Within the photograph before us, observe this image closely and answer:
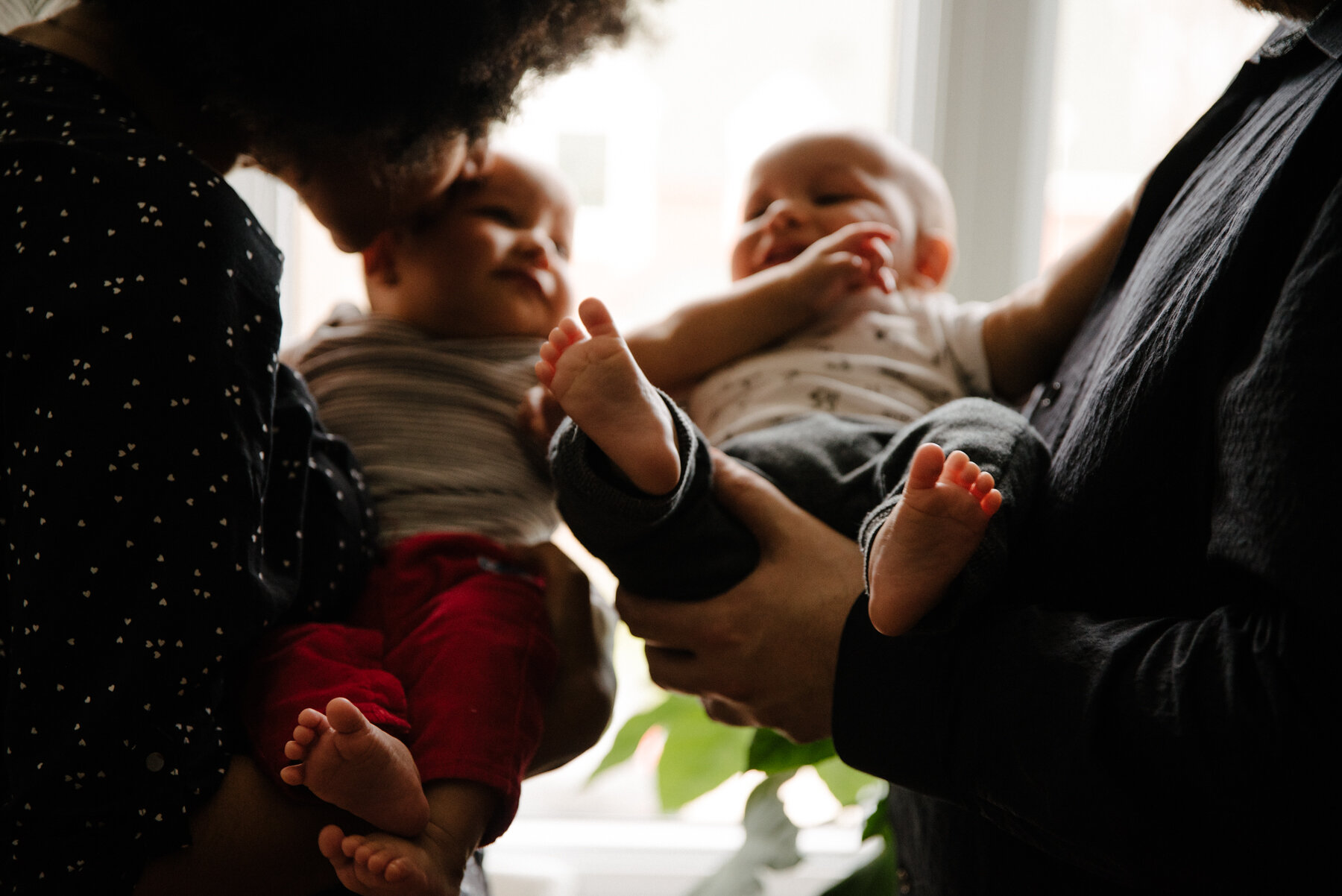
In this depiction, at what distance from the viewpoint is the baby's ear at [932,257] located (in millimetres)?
1378

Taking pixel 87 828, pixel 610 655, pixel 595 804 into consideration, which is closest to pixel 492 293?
pixel 610 655

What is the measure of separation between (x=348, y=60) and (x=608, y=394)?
0.35 m

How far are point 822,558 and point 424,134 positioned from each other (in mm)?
526

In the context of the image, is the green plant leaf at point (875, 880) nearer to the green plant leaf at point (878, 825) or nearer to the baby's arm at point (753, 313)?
the green plant leaf at point (878, 825)

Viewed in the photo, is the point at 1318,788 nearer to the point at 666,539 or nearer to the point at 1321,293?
the point at 1321,293

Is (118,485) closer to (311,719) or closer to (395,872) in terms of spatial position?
(311,719)

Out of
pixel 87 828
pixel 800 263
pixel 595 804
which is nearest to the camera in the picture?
pixel 87 828

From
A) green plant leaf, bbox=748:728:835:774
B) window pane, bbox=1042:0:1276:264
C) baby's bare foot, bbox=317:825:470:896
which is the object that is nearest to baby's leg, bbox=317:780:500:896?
baby's bare foot, bbox=317:825:470:896

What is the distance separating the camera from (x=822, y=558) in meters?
0.85

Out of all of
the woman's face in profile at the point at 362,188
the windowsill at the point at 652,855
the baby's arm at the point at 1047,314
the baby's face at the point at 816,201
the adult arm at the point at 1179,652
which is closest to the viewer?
the adult arm at the point at 1179,652

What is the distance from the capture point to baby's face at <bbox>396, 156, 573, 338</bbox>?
3.83 ft

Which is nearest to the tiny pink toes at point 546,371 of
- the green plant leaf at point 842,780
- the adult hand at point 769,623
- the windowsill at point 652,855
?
the adult hand at point 769,623

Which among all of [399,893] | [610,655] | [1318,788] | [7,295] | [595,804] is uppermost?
[7,295]

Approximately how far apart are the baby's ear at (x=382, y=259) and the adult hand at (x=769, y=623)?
1.77 feet
